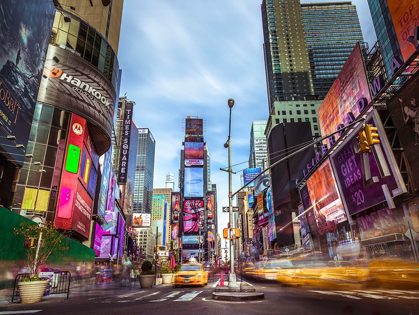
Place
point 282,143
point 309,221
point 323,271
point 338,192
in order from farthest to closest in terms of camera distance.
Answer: point 282,143 → point 309,221 → point 338,192 → point 323,271

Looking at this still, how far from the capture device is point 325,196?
1713 inches

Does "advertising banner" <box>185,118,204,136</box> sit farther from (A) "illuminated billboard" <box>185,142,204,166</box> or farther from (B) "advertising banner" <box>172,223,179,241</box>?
(B) "advertising banner" <box>172,223,179,241</box>

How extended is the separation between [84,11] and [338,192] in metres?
48.4

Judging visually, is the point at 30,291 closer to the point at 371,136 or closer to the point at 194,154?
the point at 371,136

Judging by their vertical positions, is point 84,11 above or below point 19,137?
above

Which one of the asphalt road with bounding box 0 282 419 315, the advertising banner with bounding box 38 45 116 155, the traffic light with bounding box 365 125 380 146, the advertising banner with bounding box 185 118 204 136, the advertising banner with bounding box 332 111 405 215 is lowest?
the asphalt road with bounding box 0 282 419 315

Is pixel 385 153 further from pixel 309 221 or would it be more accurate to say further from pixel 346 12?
pixel 346 12

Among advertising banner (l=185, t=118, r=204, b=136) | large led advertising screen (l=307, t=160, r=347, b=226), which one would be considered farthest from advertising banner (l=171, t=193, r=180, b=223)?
large led advertising screen (l=307, t=160, r=347, b=226)

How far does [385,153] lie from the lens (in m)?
25.5

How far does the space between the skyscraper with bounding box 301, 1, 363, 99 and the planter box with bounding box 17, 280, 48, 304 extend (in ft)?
531

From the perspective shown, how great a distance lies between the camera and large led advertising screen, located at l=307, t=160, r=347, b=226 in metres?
39.8

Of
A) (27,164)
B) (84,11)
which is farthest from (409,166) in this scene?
(84,11)

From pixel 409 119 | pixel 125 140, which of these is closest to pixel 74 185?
pixel 409 119

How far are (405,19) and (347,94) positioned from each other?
1396 cm
